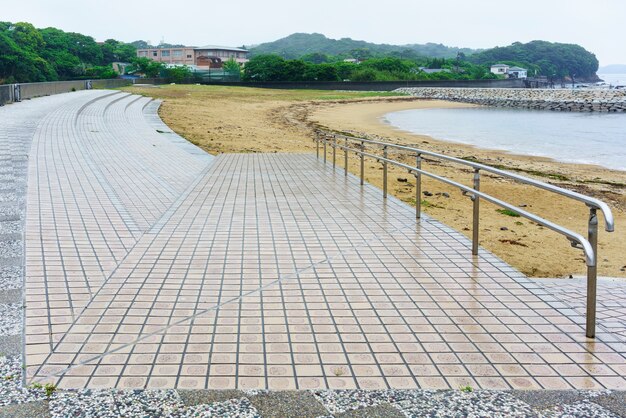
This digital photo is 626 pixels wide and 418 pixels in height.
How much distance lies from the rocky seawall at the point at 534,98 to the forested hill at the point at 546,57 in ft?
333

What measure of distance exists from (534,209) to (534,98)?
65863 millimetres

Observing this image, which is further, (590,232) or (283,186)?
(283,186)

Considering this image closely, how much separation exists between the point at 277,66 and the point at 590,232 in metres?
80.2

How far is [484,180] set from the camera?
1570 cm

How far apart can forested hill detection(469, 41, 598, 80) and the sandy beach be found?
153 meters

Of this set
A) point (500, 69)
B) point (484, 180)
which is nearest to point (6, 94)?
point (484, 180)

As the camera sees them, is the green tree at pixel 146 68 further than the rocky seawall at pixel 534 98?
Yes

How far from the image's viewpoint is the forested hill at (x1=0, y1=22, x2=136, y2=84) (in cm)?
5859

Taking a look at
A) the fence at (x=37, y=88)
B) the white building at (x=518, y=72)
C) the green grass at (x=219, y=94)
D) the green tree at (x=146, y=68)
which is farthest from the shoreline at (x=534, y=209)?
the white building at (x=518, y=72)

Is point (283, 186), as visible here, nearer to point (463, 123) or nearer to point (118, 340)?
point (118, 340)

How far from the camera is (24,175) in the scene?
32.4 ft

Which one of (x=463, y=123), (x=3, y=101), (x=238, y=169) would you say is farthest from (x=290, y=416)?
(x=463, y=123)

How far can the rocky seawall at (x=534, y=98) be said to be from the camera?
213ft

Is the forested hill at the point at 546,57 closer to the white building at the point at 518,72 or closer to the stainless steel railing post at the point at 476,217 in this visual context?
the white building at the point at 518,72
